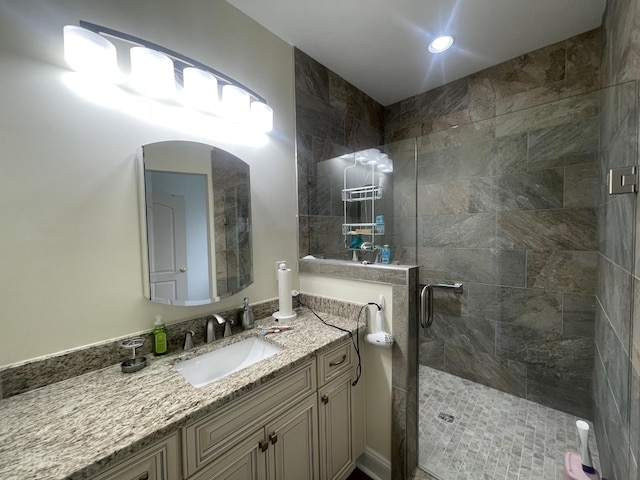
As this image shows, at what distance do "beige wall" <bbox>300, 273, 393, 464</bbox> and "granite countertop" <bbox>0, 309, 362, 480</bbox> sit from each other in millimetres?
500

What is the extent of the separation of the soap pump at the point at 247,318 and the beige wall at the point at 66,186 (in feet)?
0.67

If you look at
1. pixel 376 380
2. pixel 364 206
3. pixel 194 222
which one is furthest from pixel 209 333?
pixel 364 206

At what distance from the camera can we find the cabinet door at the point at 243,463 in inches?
35.5

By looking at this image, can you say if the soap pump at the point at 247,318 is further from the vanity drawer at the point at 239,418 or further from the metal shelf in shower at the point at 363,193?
the metal shelf in shower at the point at 363,193

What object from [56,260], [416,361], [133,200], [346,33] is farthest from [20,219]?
[346,33]

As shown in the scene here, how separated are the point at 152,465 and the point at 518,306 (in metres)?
2.44

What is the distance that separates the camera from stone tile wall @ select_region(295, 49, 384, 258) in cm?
198

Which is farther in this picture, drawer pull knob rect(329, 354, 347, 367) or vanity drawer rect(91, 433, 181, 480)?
drawer pull knob rect(329, 354, 347, 367)

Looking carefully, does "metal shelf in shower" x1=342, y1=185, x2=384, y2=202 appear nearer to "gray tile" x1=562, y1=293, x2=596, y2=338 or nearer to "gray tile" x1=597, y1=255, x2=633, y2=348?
"gray tile" x1=597, y1=255, x2=633, y2=348

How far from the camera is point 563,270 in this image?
188 centimetres

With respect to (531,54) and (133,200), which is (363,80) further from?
(133,200)

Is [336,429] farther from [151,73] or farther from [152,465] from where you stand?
[151,73]

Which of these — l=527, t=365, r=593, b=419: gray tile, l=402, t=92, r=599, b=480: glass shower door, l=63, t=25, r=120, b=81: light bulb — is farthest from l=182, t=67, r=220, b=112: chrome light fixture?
l=527, t=365, r=593, b=419: gray tile

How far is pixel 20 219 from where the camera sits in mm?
944
